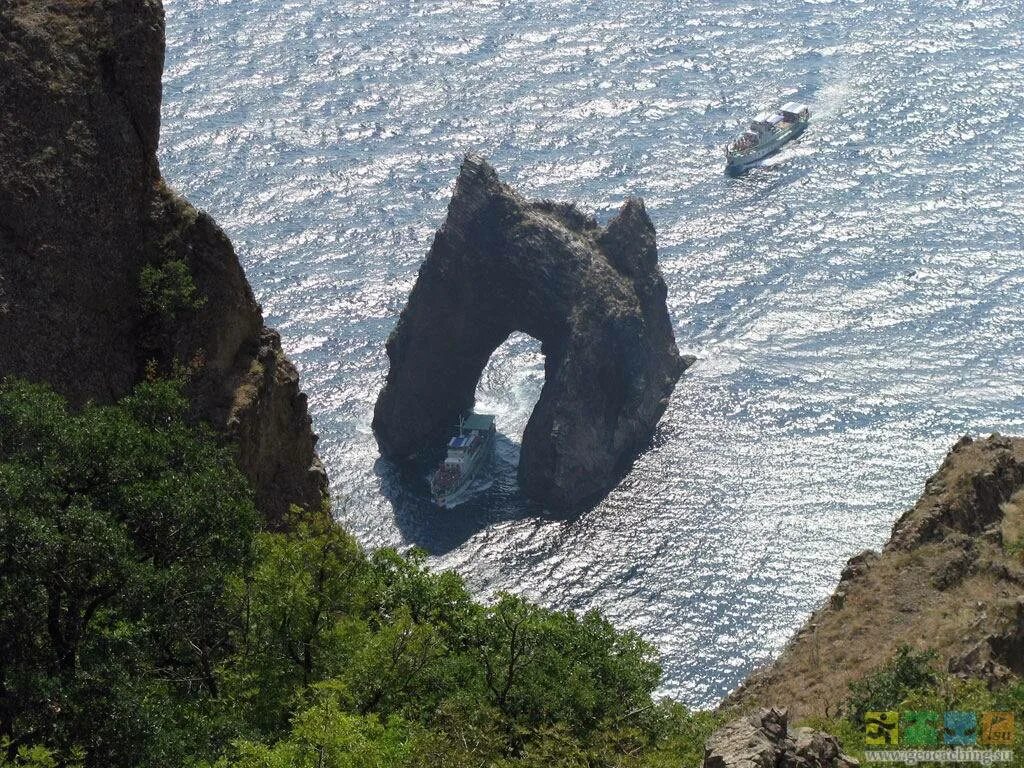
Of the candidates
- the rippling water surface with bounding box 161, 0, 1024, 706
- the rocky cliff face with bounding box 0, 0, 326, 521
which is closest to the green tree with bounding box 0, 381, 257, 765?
the rocky cliff face with bounding box 0, 0, 326, 521

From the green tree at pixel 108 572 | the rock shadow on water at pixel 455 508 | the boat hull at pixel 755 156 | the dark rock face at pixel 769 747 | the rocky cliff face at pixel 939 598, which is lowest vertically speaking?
the rock shadow on water at pixel 455 508

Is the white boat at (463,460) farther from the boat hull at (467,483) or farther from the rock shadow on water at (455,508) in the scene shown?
the rock shadow on water at (455,508)

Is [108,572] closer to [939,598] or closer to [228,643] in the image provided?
[228,643]

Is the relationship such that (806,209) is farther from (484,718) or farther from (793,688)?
(484,718)

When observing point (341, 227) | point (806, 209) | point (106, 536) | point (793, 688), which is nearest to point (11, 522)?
point (106, 536)

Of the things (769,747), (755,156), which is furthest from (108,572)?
(755,156)

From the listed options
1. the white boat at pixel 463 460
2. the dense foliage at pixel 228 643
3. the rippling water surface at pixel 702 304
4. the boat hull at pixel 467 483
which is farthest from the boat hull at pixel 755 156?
the dense foliage at pixel 228 643

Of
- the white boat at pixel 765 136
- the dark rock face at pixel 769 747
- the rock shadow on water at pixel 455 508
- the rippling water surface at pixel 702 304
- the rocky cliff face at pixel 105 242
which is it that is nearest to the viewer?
the dark rock face at pixel 769 747
